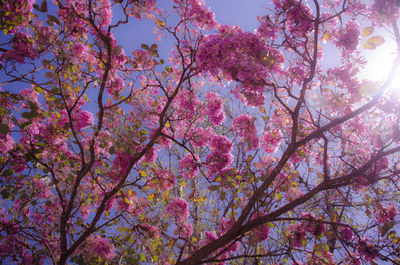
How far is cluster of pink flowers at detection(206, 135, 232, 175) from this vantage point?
Result: 12.7 feet

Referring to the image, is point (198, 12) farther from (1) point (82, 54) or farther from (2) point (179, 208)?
(2) point (179, 208)

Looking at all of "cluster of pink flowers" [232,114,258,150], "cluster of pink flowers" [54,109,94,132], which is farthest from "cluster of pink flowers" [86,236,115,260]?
"cluster of pink flowers" [232,114,258,150]

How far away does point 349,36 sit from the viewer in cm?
350

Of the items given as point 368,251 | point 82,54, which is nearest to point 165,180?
point 82,54

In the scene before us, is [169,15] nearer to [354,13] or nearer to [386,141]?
[354,13]

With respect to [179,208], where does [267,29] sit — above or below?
above

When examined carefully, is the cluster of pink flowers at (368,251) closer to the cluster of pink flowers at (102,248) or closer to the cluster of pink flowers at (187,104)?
the cluster of pink flowers at (187,104)

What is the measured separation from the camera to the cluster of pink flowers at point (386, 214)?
4.54 m

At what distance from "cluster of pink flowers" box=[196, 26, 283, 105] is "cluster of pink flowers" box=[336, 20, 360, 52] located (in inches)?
44.4

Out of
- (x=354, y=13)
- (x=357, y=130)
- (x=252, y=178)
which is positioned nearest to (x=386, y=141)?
(x=357, y=130)

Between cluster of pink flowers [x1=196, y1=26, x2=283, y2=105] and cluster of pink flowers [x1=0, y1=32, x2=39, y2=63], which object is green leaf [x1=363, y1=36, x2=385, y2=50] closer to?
cluster of pink flowers [x1=196, y1=26, x2=283, y2=105]

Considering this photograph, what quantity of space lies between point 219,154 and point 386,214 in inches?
132

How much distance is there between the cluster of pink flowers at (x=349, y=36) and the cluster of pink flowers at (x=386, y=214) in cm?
305

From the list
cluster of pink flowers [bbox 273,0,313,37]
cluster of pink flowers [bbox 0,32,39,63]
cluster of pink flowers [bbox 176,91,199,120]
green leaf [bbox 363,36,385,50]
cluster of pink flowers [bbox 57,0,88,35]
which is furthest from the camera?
cluster of pink flowers [bbox 176,91,199,120]
